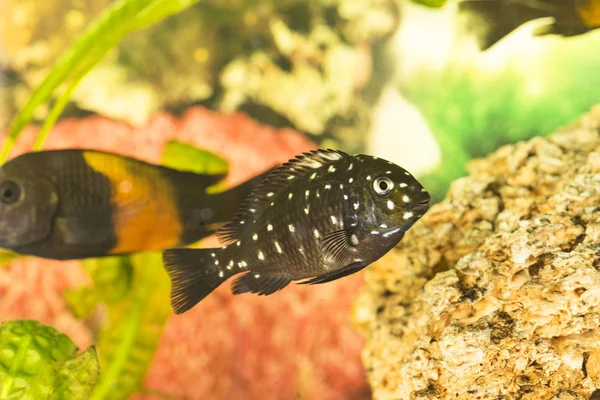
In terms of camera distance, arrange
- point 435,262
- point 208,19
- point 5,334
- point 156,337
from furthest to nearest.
→ 1. point 208,19
2. point 156,337
3. point 435,262
4. point 5,334

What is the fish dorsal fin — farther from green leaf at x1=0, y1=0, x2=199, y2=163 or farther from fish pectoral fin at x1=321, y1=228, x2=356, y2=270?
green leaf at x1=0, y1=0, x2=199, y2=163

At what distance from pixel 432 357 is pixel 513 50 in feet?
4.93

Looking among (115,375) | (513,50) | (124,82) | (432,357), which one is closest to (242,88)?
(124,82)

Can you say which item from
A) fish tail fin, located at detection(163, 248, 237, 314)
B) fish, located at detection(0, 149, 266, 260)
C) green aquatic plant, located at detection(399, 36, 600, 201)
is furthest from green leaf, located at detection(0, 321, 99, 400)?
green aquatic plant, located at detection(399, 36, 600, 201)

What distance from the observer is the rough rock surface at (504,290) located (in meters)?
1.11

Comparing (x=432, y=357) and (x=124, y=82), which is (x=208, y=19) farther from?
(x=432, y=357)

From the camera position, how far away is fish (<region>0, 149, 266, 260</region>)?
140 cm

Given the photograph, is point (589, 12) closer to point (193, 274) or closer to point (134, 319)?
point (193, 274)

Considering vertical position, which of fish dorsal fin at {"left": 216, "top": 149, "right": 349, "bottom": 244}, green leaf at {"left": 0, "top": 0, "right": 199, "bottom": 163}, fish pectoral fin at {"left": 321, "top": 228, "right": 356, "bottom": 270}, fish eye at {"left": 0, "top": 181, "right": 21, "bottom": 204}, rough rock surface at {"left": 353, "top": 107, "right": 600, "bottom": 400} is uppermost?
green leaf at {"left": 0, "top": 0, "right": 199, "bottom": 163}

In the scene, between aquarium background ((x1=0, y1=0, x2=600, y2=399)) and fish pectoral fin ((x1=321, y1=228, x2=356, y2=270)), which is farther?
aquarium background ((x1=0, y1=0, x2=600, y2=399))

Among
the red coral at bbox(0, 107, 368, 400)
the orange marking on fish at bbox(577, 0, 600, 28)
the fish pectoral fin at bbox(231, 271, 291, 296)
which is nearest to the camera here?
the fish pectoral fin at bbox(231, 271, 291, 296)

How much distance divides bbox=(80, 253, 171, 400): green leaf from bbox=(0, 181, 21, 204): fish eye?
0.52m

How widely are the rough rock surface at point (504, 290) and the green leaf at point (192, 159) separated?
0.72m

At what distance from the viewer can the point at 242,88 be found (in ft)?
8.25
